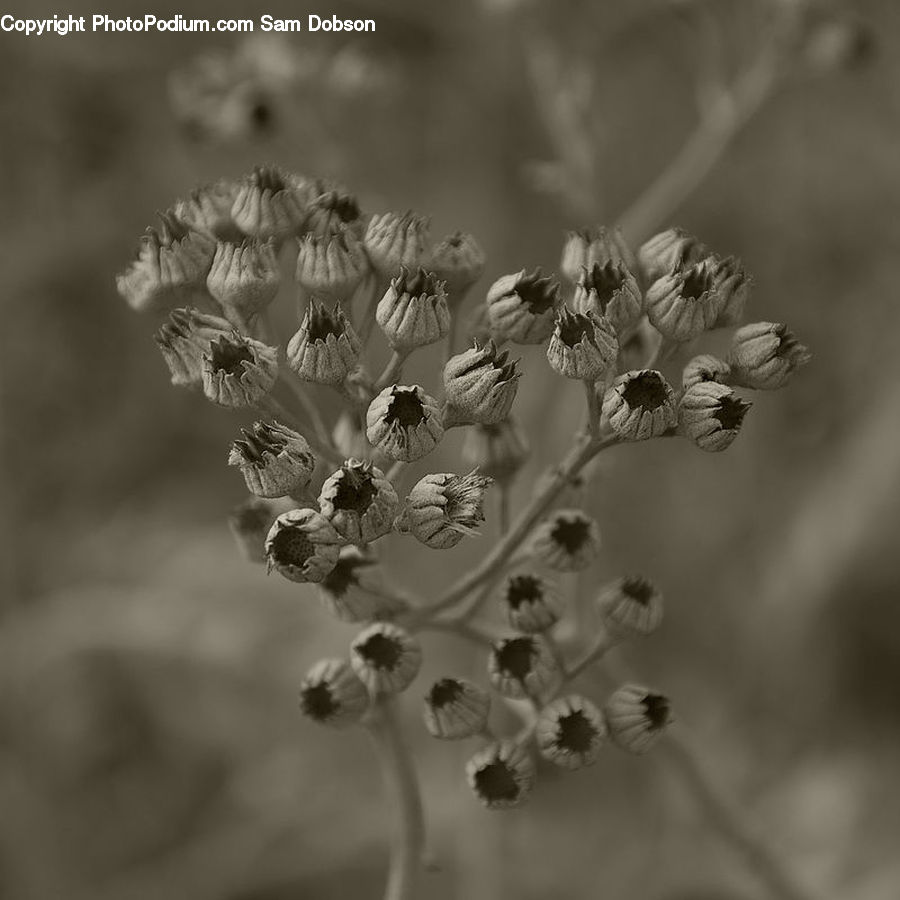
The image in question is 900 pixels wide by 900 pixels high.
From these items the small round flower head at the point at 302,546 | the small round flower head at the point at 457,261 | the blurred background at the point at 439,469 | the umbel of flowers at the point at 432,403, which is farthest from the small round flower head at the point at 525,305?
the blurred background at the point at 439,469

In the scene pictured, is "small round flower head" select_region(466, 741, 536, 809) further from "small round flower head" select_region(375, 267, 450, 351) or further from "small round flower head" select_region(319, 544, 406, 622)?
"small round flower head" select_region(375, 267, 450, 351)

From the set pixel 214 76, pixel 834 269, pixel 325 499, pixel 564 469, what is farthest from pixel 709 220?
pixel 325 499

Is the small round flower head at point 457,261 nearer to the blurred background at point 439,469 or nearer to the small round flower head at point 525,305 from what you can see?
the small round flower head at point 525,305

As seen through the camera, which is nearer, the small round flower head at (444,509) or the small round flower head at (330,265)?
the small round flower head at (444,509)

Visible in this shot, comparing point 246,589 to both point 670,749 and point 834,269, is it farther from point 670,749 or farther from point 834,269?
point 834,269

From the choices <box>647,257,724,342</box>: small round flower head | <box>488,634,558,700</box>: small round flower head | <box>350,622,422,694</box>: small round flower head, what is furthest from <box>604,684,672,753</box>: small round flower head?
<box>647,257,724,342</box>: small round flower head

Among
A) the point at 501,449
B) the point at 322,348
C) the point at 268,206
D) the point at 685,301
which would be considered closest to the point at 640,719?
the point at 501,449
